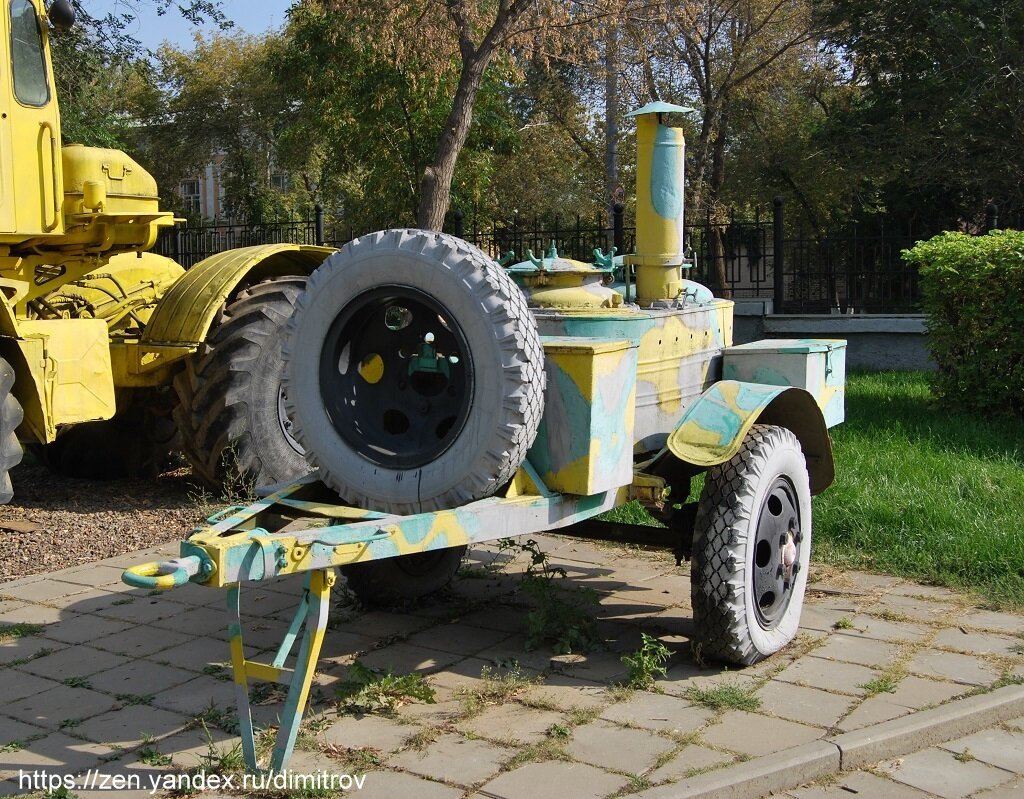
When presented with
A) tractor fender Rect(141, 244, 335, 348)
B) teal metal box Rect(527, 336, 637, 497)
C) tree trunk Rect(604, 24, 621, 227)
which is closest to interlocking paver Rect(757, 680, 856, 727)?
teal metal box Rect(527, 336, 637, 497)

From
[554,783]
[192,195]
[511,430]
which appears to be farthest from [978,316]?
[192,195]

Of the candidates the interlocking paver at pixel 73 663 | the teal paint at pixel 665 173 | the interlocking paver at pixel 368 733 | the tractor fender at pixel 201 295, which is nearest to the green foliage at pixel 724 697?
the interlocking paver at pixel 368 733

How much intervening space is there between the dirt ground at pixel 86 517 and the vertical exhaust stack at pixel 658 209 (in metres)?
3.35

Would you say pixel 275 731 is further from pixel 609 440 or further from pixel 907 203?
pixel 907 203

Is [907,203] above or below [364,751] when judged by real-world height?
above

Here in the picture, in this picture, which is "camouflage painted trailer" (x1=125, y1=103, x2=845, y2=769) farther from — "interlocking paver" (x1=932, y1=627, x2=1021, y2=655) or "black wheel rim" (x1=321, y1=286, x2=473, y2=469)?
"interlocking paver" (x1=932, y1=627, x2=1021, y2=655)

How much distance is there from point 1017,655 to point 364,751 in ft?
8.79

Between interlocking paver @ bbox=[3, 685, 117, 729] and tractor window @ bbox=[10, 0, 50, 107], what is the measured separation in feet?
12.1

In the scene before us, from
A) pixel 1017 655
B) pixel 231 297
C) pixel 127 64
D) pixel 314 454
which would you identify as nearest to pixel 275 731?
pixel 314 454

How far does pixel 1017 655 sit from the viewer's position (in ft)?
14.8

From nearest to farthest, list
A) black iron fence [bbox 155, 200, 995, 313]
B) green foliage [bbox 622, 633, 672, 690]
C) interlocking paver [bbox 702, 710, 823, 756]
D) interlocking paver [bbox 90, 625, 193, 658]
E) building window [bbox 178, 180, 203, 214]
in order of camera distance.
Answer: interlocking paver [bbox 702, 710, 823, 756], green foliage [bbox 622, 633, 672, 690], interlocking paver [bbox 90, 625, 193, 658], black iron fence [bbox 155, 200, 995, 313], building window [bbox 178, 180, 203, 214]

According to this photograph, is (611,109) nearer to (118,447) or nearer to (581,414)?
(118,447)

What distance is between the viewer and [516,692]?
163 inches

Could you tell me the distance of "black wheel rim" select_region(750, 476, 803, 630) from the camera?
4.43 meters
